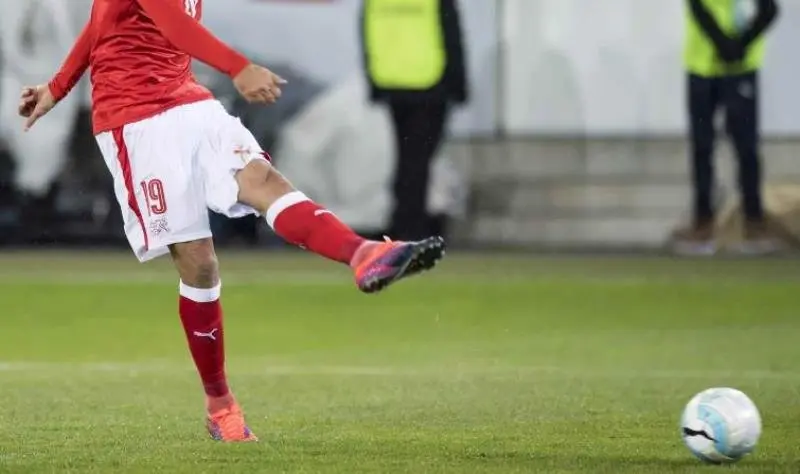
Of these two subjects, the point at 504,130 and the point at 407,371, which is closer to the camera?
the point at 407,371

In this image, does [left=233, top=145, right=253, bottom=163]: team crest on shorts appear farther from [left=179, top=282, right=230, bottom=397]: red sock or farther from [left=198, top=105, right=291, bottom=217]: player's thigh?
[left=179, top=282, right=230, bottom=397]: red sock

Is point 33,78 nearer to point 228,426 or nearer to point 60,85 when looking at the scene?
point 60,85

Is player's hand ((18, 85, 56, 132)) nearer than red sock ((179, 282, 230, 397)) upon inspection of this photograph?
No

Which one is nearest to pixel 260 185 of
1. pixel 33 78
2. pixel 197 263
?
pixel 197 263

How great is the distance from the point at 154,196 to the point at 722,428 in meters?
1.99

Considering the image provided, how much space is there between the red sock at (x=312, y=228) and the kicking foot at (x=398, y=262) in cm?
19

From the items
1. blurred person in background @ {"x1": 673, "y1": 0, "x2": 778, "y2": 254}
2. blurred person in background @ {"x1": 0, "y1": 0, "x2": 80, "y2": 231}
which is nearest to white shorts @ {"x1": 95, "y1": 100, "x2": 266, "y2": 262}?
blurred person in background @ {"x1": 0, "y1": 0, "x2": 80, "y2": 231}

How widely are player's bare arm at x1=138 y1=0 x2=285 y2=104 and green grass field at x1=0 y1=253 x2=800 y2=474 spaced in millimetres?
1128

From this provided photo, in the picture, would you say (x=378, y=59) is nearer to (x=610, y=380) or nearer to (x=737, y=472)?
(x=610, y=380)

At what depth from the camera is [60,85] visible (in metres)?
6.49

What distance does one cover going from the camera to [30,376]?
8336 mm

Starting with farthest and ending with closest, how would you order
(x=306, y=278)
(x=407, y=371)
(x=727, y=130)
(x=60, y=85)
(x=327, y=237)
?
(x=727, y=130) < (x=306, y=278) < (x=407, y=371) < (x=60, y=85) < (x=327, y=237)

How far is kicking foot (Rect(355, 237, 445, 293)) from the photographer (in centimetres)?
523

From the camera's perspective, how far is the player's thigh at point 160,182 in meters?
5.96
